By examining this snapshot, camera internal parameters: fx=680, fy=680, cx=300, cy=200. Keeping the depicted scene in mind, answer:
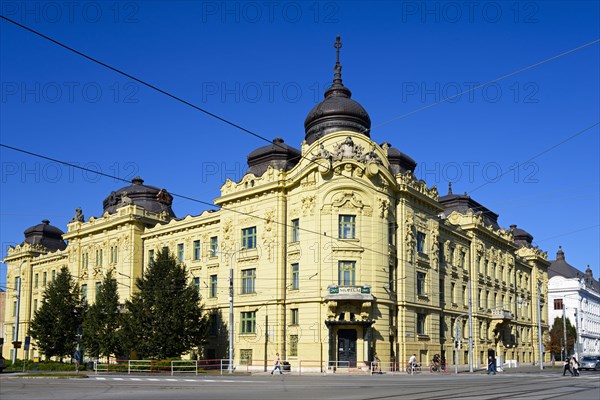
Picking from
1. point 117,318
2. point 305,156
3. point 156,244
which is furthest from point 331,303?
point 156,244

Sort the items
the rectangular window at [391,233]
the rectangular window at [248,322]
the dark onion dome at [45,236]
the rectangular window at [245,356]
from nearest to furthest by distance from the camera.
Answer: the rectangular window at [391,233]
the rectangular window at [245,356]
the rectangular window at [248,322]
the dark onion dome at [45,236]

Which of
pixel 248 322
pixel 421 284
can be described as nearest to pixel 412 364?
pixel 421 284

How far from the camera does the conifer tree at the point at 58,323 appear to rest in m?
62.5

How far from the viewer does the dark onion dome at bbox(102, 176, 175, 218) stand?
2697 inches

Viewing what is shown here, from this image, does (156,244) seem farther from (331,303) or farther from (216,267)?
(331,303)

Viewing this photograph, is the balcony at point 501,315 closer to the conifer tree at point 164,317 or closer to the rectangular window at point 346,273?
the rectangular window at point 346,273

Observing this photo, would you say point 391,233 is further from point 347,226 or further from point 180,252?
point 180,252

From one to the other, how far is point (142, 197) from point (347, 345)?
3110 centimetres

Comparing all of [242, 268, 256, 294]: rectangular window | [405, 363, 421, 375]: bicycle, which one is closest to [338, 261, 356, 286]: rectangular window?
[405, 363, 421, 375]: bicycle

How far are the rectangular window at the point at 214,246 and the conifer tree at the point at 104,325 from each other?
8.86 metres

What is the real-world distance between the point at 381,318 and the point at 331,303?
437cm

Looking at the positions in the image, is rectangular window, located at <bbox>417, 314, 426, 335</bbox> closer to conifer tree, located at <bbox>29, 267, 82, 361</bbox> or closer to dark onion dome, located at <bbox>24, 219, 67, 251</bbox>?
conifer tree, located at <bbox>29, 267, 82, 361</bbox>

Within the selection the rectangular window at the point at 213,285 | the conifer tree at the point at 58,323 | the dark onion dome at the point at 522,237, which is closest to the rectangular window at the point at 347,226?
the rectangular window at the point at 213,285

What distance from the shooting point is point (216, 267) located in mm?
57625
